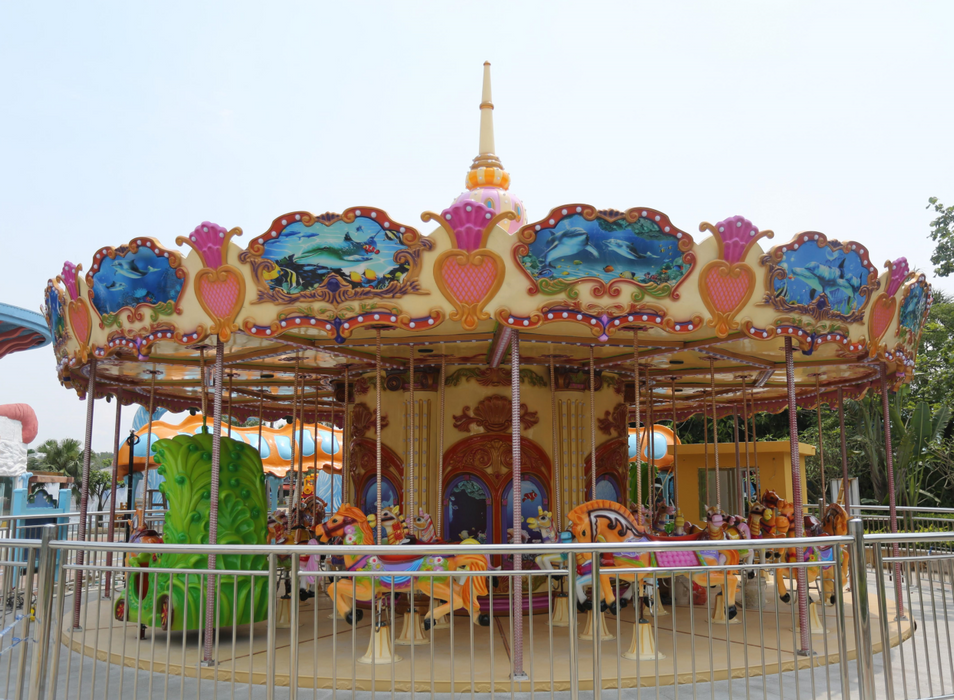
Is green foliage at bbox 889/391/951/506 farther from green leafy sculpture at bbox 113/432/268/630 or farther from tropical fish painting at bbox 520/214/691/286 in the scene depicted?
green leafy sculpture at bbox 113/432/268/630

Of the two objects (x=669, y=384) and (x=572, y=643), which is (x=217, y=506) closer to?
(x=572, y=643)

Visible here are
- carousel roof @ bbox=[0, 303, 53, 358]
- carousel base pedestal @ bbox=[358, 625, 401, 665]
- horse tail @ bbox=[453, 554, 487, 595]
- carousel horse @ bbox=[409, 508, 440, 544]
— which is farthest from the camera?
carousel roof @ bbox=[0, 303, 53, 358]

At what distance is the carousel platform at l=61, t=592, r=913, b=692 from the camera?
5.18 meters

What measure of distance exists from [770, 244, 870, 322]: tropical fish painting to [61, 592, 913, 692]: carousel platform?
2.49m

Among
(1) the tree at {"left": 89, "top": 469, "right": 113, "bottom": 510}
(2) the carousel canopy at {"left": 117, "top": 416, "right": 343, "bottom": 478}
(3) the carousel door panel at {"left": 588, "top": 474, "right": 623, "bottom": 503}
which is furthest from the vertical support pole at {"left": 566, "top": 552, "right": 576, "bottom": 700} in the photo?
(1) the tree at {"left": 89, "top": 469, "right": 113, "bottom": 510}

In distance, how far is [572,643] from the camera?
163 inches

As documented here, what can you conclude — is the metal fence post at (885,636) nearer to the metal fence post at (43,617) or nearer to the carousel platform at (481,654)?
the carousel platform at (481,654)

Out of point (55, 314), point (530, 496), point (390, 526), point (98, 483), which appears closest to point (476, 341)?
point (530, 496)

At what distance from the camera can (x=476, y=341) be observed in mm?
7621

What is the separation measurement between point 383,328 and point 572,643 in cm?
366

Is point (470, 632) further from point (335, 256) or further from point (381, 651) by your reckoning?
point (335, 256)

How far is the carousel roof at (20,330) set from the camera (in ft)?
37.5

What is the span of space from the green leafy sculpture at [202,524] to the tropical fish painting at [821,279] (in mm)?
4785

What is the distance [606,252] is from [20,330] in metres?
10.2
